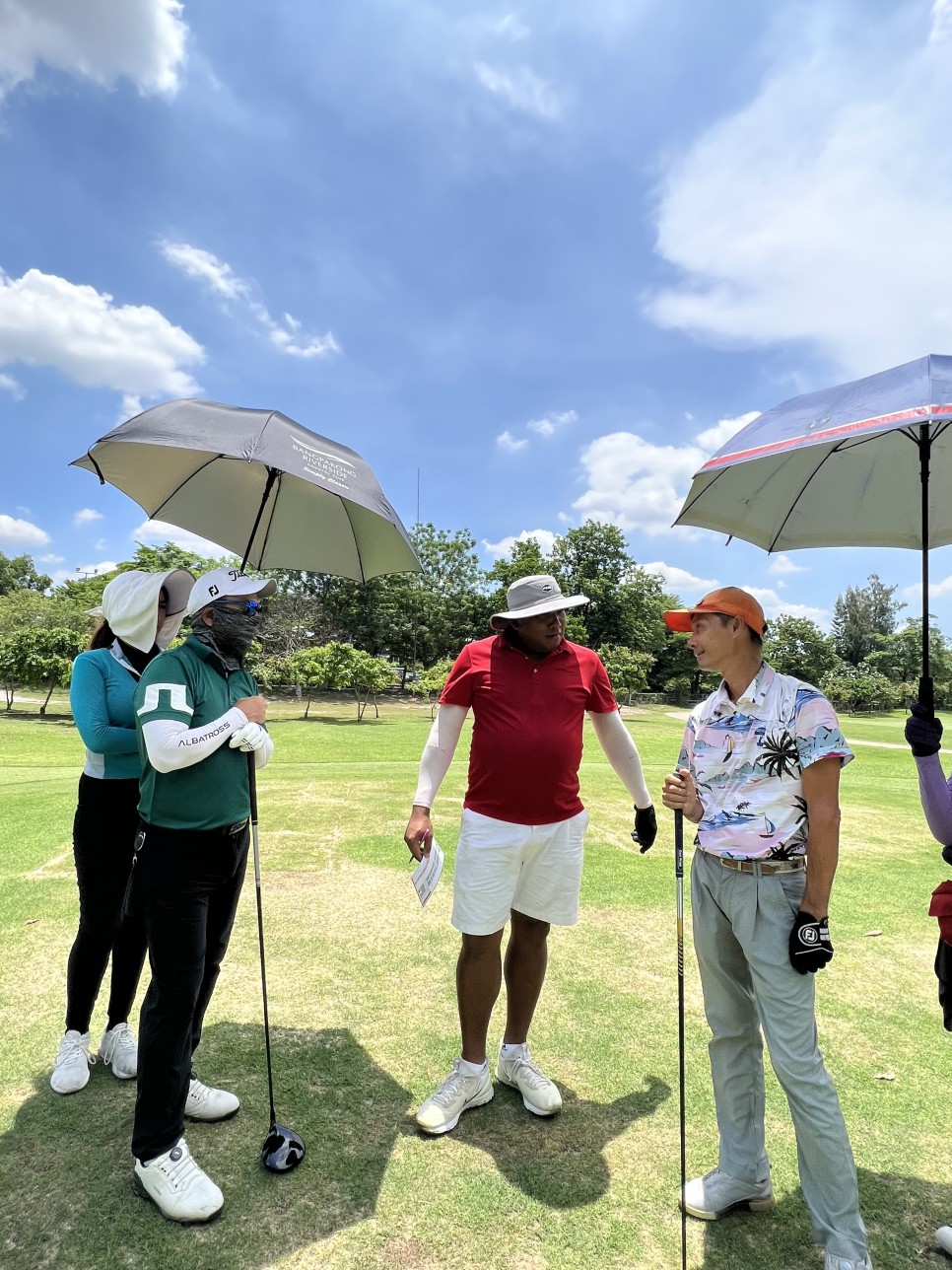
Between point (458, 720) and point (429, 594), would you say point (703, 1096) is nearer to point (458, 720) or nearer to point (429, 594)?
point (458, 720)

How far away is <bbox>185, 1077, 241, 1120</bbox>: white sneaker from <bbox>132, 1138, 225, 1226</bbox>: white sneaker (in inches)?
16.0

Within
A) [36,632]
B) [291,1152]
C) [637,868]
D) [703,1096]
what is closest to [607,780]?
[637,868]

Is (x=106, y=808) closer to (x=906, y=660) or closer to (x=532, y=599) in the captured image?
(x=532, y=599)

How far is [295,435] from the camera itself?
9.97 feet

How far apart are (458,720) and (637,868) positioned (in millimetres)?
4168

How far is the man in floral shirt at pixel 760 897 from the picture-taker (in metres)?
2.28

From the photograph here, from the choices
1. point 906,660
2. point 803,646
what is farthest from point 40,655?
point 906,660

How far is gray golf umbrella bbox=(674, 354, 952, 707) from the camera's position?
2.56 meters

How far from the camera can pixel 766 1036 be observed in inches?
90.3

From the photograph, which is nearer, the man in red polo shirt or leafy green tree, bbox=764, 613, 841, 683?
the man in red polo shirt

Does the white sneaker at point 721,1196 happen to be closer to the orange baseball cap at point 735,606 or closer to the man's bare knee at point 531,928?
the man's bare knee at point 531,928

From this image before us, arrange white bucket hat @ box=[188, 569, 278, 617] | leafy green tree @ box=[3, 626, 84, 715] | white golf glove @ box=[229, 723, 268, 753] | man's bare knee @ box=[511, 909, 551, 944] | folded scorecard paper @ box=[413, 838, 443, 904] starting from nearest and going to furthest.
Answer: white golf glove @ box=[229, 723, 268, 753] < white bucket hat @ box=[188, 569, 278, 617] < folded scorecard paper @ box=[413, 838, 443, 904] < man's bare knee @ box=[511, 909, 551, 944] < leafy green tree @ box=[3, 626, 84, 715]

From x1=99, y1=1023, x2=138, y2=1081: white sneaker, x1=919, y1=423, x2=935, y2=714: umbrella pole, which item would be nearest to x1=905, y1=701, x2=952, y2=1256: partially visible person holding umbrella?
x1=919, y1=423, x2=935, y2=714: umbrella pole

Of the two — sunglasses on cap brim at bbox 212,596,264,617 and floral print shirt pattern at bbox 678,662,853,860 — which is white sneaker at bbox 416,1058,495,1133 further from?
sunglasses on cap brim at bbox 212,596,264,617
